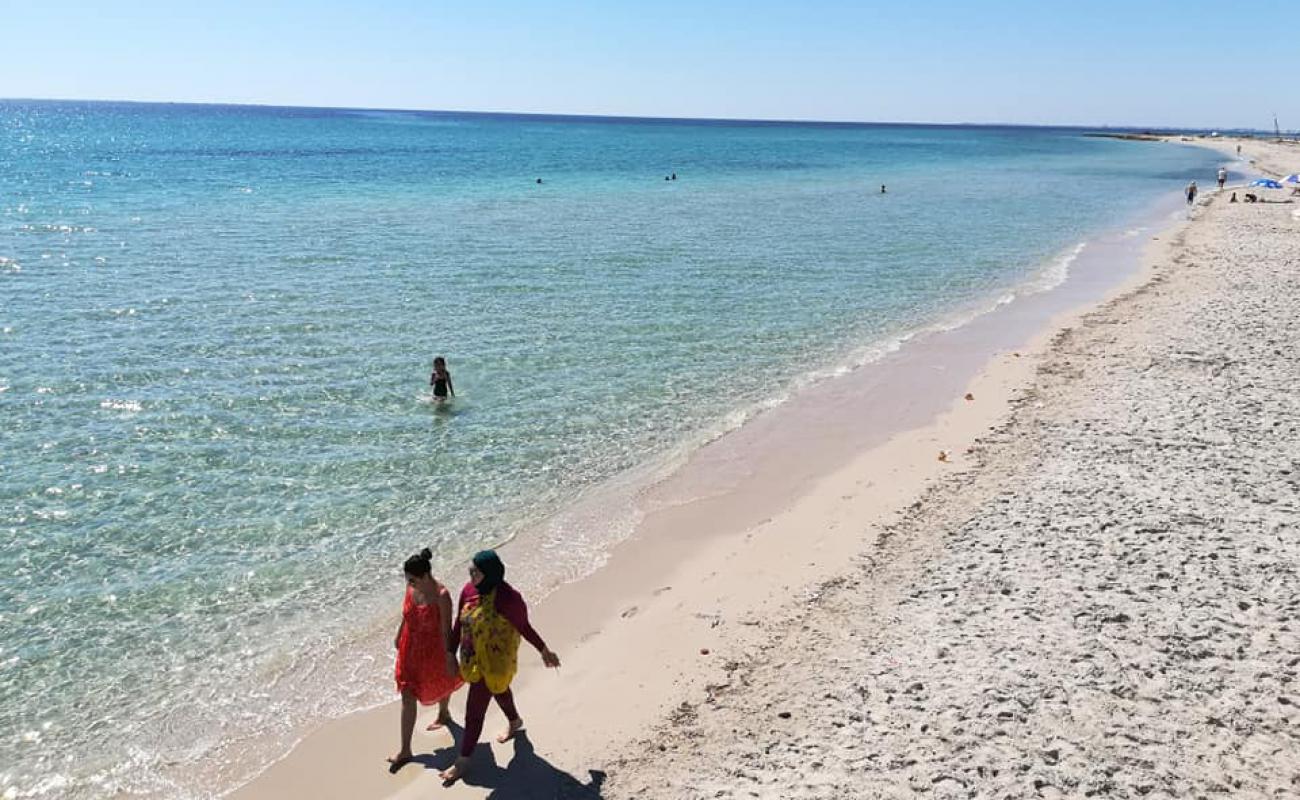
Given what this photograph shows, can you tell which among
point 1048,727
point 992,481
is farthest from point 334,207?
point 1048,727

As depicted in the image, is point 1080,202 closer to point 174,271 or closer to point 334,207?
point 334,207

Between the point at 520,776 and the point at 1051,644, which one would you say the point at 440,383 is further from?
the point at 1051,644

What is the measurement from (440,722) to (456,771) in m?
0.85

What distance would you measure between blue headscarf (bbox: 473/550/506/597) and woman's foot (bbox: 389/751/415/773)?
7.11ft

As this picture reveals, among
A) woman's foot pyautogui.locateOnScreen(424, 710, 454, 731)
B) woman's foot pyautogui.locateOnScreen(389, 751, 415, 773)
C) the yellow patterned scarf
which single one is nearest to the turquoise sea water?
woman's foot pyautogui.locateOnScreen(424, 710, 454, 731)

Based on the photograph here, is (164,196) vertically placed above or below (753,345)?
above

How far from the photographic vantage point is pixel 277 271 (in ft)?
102

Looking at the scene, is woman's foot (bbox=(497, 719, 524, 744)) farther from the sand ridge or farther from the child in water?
the child in water

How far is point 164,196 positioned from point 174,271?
30012 millimetres

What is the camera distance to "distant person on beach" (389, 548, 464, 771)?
732cm

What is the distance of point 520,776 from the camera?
7.92 m

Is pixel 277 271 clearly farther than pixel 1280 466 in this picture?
Yes

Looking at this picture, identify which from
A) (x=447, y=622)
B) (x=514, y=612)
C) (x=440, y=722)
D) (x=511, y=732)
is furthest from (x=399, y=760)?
(x=514, y=612)

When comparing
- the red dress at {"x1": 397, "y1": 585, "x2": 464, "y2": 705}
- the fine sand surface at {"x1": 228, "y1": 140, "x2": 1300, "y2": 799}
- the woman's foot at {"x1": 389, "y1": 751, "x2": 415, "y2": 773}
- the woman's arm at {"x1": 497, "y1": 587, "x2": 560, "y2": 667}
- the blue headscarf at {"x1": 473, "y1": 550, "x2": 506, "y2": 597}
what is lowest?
the woman's foot at {"x1": 389, "y1": 751, "x2": 415, "y2": 773}
